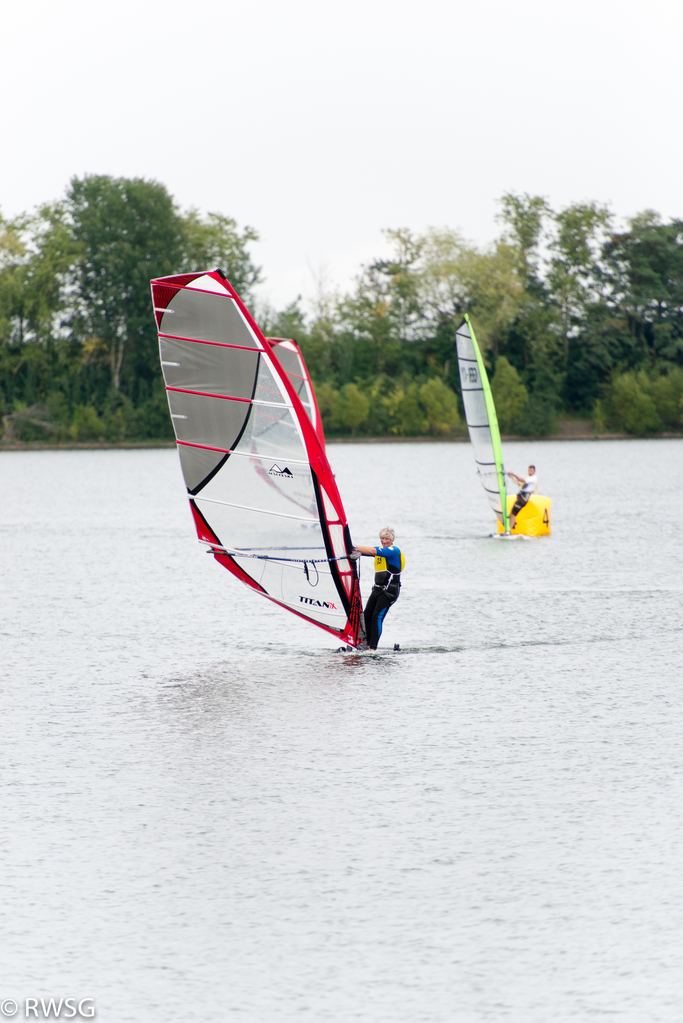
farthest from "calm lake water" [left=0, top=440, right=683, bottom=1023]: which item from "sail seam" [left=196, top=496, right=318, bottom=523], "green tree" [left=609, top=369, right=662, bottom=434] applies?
"green tree" [left=609, top=369, right=662, bottom=434]

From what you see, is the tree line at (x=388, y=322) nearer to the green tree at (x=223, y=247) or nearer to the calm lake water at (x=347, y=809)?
the green tree at (x=223, y=247)

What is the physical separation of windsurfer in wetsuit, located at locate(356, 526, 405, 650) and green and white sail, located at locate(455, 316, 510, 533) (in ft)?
37.3

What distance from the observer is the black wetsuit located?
11922mm

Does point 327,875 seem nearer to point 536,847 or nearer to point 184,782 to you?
point 536,847

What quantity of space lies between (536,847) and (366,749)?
235cm

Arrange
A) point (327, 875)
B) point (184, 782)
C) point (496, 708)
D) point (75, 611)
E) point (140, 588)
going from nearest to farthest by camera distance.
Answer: point (327, 875)
point (184, 782)
point (496, 708)
point (75, 611)
point (140, 588)

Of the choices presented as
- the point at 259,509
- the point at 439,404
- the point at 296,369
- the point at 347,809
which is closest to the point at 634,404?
the point at 439,404

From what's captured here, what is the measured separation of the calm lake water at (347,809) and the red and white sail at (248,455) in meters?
1.02

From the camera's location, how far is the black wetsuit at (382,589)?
469 inches

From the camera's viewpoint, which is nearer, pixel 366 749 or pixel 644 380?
pixel 366 749

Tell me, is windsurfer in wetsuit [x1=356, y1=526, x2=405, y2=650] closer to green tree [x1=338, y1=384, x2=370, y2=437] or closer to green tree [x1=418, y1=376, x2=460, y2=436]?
green tree [x1=418, y1=376, x2=460, y2=436]

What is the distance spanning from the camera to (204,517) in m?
12.3

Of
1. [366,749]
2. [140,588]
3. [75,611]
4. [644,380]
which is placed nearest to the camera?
[366,749]

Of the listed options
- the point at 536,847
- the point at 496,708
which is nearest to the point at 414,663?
the point at 496,708
